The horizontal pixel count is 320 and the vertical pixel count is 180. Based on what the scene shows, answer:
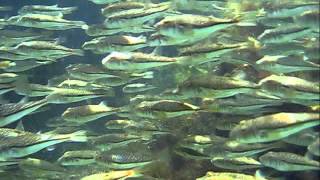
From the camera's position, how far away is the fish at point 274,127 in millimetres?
4301

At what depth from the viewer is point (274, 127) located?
4520 millimetres

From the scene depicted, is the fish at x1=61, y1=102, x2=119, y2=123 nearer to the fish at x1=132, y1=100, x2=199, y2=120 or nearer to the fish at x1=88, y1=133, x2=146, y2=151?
the fish at x1=88, y1=133, x2=146, y2=151

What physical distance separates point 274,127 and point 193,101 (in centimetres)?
296

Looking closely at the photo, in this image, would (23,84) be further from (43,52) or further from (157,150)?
(157,150)

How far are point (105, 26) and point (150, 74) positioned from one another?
3.99 ft

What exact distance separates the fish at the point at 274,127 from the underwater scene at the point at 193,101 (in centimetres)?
1

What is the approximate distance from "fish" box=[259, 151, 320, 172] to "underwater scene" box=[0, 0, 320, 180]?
0.01 metres

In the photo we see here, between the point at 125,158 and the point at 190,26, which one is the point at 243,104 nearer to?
the point at 190,26

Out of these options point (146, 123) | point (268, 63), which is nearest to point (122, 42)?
point (146, 123)

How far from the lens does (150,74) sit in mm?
8273

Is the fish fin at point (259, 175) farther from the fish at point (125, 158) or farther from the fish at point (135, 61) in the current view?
the fish at point (135, 61)

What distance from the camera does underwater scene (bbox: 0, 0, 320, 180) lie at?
204 inches

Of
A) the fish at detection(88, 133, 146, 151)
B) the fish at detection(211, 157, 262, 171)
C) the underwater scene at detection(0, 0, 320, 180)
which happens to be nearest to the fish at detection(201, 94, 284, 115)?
the underwater scene at detection(0, 0, 320, 180)

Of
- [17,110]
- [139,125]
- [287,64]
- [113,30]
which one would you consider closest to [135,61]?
[139,125]
